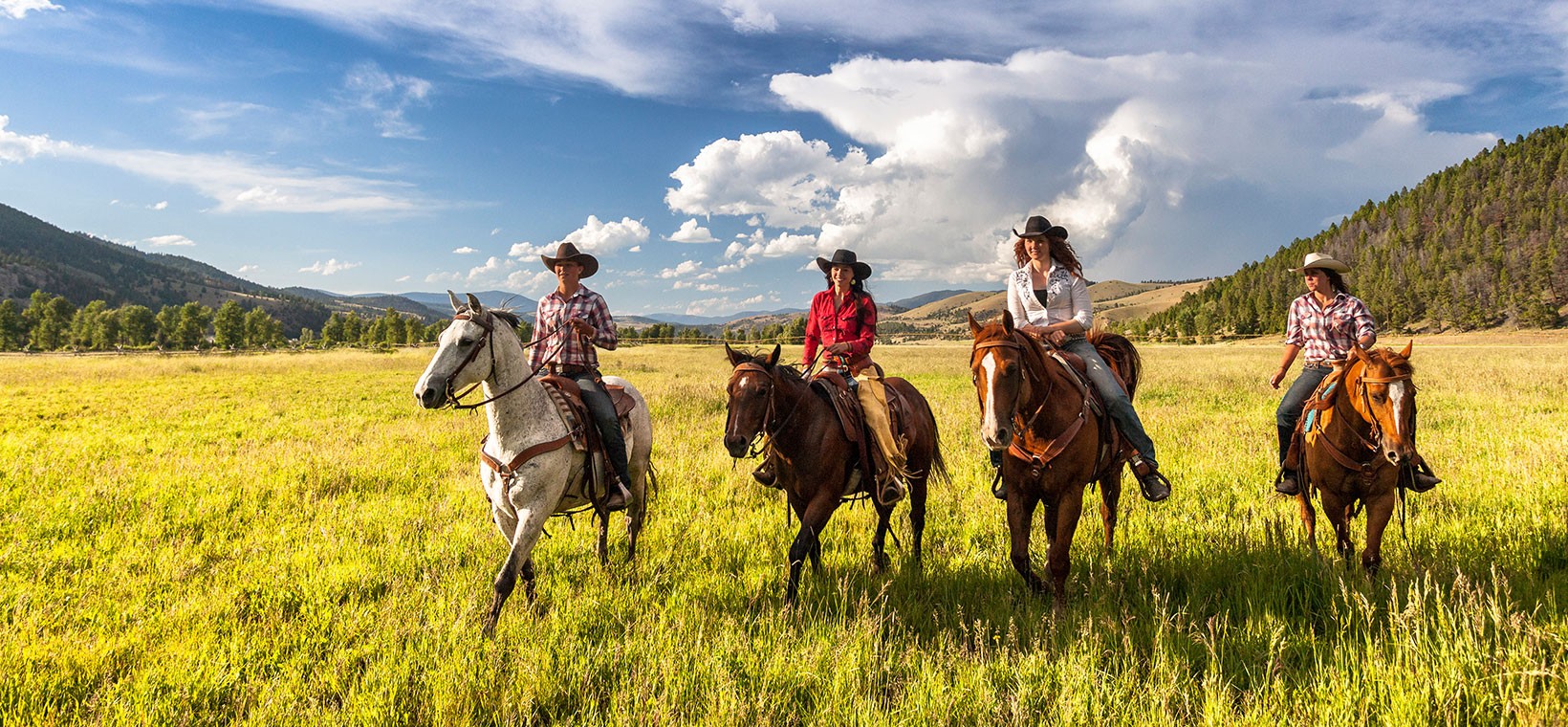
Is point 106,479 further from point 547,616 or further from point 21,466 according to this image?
point 547,616

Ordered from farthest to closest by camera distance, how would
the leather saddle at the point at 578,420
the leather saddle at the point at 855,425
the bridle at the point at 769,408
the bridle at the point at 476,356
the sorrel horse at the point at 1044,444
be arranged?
the leather saddle at the point at 855,425 < the leather saddle at the point at 578,420 < the bridle at the point at 769,408 < the sorrel horse at the point at 1044,444 < the bridle at the point at 476,356

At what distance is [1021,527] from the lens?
203 inches

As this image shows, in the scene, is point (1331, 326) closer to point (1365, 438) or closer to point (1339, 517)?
point (1365, 438)

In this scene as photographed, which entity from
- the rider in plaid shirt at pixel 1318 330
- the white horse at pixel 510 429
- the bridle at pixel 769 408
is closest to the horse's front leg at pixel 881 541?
the bridle at pixel 769 408

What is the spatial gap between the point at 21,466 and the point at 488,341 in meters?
10.4

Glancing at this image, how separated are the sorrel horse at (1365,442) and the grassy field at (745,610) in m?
0.46

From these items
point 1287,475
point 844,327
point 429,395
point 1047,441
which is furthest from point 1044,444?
point 429,395

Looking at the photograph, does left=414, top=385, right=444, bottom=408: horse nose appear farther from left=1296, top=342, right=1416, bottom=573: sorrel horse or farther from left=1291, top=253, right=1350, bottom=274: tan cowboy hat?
left=1291, top=253, right=1350, bottom=274: tan cowboy hat

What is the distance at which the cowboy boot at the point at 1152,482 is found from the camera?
559cm

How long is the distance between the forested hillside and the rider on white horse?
3235 inches

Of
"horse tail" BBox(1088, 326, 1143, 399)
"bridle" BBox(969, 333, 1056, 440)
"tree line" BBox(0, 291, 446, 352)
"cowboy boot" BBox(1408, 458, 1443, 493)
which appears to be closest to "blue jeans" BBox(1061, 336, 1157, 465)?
"horse tail" BBox(1088, 326, 1143, 399)

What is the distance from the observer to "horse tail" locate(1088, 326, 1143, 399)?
6.48m

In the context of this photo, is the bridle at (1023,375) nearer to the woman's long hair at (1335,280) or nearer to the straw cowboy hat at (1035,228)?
the straw cowboy hat at (1035,228)

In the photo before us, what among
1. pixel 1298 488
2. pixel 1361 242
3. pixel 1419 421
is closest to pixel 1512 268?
pixel 1361 242
